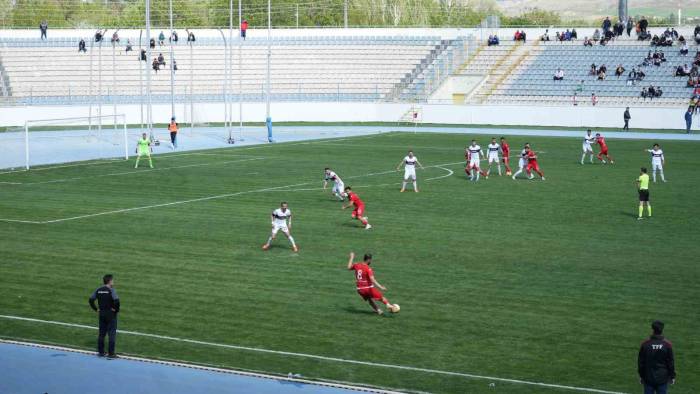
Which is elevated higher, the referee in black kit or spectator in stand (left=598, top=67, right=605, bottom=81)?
spectator in stand (left=598, top=67, right=605, bottom=81)

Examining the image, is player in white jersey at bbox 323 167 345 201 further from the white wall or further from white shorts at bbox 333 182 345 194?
the white wall

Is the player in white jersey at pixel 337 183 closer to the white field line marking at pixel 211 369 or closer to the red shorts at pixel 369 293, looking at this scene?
the red shorts at pixel 369 293

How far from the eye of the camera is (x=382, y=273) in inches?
974

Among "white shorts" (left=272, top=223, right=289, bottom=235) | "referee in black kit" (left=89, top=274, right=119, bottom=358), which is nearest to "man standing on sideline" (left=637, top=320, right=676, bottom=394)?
"referee in black kit" (left=89, top=274, right=119, bottom=358)

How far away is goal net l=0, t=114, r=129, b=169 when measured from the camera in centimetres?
5156

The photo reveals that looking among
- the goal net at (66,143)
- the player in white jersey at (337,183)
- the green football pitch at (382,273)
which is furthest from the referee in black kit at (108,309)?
the goal net at (66,143)

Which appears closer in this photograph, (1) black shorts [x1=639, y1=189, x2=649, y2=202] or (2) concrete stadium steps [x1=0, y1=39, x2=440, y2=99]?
(1) black shorts [x1=639, y1=189, x2=649, y2=202]

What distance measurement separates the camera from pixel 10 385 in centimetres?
1614

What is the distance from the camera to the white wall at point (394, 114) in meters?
71.8

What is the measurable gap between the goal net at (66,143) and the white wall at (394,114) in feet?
4.45

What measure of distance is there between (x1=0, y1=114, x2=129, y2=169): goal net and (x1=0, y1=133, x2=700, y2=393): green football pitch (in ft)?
26.1

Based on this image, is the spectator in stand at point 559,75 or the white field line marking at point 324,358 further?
the spectator in stand at point 559,75

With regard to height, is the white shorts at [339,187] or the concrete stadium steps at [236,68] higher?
the concrete stadium steps at [236,68]

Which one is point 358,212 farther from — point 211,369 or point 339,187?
point 211,369
